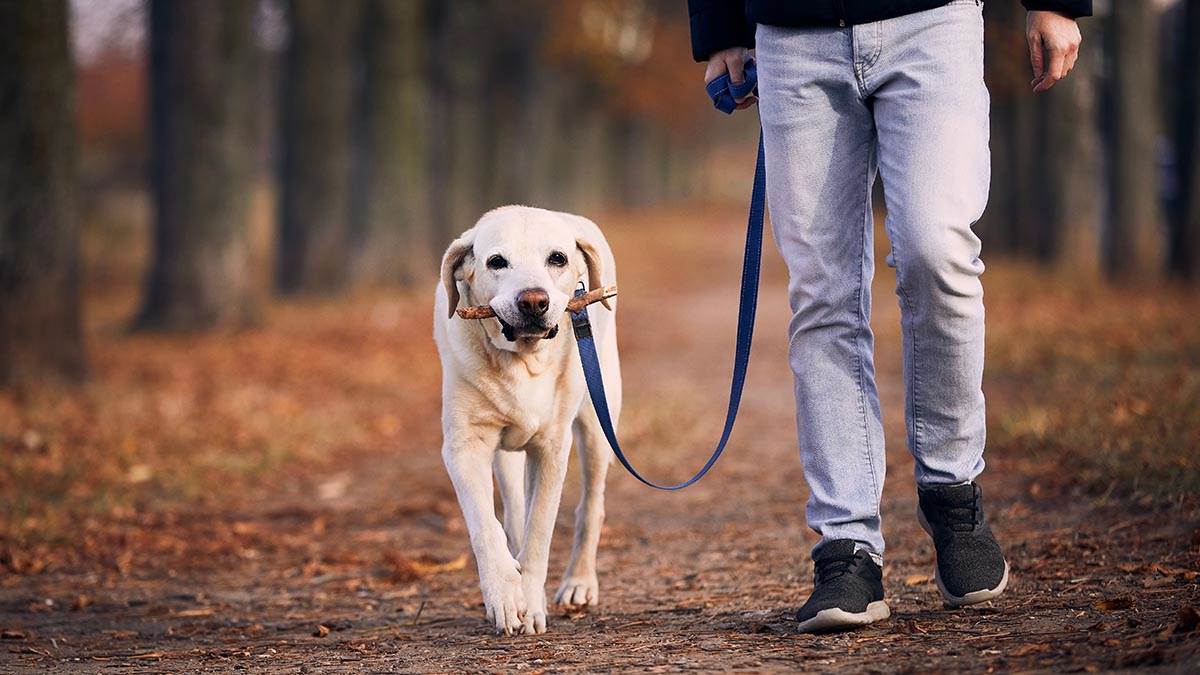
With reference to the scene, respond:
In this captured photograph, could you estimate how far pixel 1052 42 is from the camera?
3697 mm

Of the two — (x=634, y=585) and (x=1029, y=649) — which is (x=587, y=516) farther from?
(x=1029, y=649)

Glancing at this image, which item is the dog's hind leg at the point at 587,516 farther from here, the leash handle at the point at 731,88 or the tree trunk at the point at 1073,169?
the tree trunk at the point at 1073,169

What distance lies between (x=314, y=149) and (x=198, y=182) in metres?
4.09

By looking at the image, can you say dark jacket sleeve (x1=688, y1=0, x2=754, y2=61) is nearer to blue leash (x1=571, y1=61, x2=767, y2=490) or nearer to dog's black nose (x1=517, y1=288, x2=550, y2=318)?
blue leash (x1=571, y1=61, x2=767, y2=490)

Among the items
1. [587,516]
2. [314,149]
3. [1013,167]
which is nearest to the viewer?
[587,516]

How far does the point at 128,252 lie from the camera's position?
2672cm

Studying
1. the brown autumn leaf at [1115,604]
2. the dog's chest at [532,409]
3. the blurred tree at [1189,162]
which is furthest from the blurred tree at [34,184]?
the blurred tree at [1189,162]

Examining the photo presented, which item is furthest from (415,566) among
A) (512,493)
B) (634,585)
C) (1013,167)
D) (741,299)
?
(1013,167)

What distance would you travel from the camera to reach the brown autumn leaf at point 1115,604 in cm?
370

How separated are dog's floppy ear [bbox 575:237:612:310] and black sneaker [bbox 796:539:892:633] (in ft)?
4.02

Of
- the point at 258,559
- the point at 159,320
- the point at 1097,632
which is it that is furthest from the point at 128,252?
the point at 1097,632

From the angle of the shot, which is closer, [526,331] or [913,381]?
[913,381]

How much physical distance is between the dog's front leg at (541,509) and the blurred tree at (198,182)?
9.87 meters

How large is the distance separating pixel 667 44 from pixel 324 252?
19.1 metres
